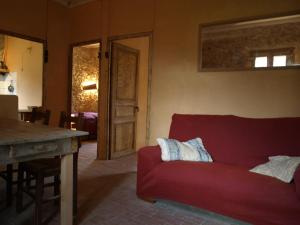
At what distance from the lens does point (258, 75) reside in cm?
295

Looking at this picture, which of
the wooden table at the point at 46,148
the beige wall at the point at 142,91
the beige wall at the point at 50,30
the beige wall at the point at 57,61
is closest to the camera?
the wooden table at the point at 46,148

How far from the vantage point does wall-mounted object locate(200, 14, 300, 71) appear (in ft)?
9.03

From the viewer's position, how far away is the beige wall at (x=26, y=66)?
5.84 metres

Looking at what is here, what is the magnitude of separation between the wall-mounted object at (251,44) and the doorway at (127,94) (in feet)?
3.69

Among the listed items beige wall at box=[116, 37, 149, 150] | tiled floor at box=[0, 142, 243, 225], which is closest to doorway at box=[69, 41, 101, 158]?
beige wall at box=[116, 37, 149, 150]

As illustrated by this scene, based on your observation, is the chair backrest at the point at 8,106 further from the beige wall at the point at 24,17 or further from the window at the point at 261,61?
the window at the point at 261,61

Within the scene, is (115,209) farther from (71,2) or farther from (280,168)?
(71,2)

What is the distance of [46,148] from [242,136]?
6.45ft

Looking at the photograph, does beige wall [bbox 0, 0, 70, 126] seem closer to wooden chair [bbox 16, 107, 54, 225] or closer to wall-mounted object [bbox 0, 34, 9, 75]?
wooden chair [bbox 16, 107, 54, 225]

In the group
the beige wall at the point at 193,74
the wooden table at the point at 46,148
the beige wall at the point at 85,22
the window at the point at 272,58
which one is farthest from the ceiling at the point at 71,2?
the wooden table at the point at 46,148

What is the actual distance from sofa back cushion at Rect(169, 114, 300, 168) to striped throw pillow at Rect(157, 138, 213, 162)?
0.14 meters

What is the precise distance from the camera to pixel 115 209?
96.1 inches

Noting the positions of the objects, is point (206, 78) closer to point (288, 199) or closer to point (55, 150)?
point (288, 199)

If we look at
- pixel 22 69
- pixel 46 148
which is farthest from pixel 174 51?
pixel 22 69
